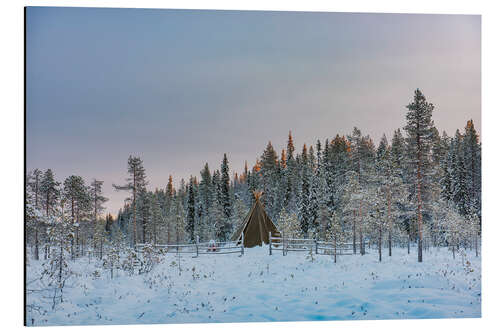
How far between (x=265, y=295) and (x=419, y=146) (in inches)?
386

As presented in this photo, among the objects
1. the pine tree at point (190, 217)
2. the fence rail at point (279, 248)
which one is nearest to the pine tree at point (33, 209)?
the fence rail at point (279, 248)

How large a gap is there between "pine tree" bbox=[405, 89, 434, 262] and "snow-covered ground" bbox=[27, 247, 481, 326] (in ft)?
10.4

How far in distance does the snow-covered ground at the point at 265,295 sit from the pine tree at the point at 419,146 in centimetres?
317

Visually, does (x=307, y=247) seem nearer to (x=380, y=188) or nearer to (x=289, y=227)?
(x=289, y=227)

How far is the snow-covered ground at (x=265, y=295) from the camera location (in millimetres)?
10453

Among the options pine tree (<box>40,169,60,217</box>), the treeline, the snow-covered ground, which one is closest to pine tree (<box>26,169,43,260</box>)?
the treeline

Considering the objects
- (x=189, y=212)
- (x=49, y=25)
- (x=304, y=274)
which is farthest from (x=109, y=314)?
(x=189, y=212)

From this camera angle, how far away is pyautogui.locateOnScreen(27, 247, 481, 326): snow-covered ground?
412 inches

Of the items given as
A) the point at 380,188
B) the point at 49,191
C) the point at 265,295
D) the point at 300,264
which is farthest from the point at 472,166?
the point at 49,191

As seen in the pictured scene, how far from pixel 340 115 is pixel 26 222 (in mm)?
10245

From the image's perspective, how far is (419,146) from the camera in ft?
53.8

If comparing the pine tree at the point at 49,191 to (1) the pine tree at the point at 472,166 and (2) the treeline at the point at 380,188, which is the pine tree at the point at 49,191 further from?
(1) the pine tree at the point at 472,166
